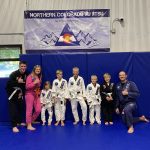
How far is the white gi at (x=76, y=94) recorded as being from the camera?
269 inches

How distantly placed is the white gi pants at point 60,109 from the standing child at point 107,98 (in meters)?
0.97

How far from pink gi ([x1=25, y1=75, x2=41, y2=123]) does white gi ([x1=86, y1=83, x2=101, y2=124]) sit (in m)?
1.21

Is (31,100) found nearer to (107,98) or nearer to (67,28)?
(107,98)

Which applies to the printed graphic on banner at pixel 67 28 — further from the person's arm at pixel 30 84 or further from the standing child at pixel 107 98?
the person's arm at pixel 30 84

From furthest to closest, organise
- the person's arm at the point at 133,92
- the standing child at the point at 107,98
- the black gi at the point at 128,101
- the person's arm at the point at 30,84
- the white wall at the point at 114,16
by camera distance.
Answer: the white wall at the point at 114,16 < the standing child at the point at 107,98 < the person's arm at the point at 30,84 < the person's arm at the point at 133,92 < the black gi at the point at 128,101

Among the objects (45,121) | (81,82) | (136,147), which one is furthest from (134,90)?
(45,121)

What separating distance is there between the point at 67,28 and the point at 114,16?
5.15 ft

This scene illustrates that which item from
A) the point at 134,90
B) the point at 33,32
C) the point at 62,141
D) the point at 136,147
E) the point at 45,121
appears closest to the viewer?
the point at 136,147

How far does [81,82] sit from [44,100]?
0.99 m

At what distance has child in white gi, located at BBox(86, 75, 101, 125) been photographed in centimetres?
680

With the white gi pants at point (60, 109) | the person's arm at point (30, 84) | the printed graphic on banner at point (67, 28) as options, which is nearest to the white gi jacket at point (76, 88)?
the white gi pants at point (60, 109)

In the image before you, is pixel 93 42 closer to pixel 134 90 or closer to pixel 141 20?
pixel 141 20

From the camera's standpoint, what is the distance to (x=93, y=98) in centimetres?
681

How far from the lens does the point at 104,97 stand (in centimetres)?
677
